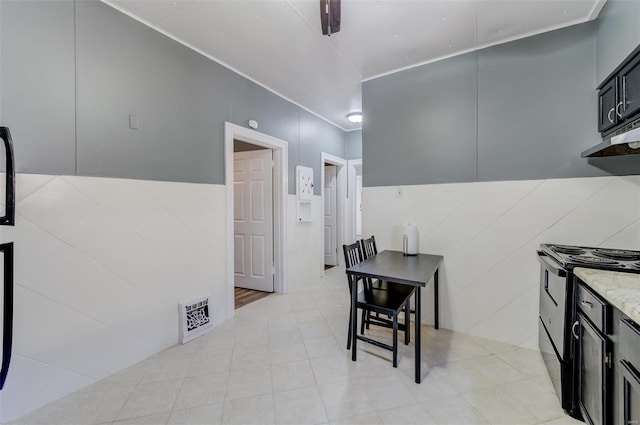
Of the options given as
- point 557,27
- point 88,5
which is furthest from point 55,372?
point 557,27

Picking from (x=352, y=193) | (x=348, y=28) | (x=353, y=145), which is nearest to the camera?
(x=348, y=28)

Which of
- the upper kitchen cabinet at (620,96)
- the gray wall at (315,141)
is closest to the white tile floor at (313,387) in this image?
the upper kitchen cabinet at (620,96)

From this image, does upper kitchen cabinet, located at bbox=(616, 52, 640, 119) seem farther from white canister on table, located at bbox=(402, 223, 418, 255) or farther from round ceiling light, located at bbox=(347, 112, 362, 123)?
round ceiling light, located at bbox=(347, 112, 362, 123)

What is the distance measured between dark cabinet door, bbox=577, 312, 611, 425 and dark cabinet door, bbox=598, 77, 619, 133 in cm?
131

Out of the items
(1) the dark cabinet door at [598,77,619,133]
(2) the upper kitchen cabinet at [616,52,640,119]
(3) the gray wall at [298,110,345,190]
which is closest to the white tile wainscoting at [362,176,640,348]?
(1) the dark cabinet door at [598,77,619,133]

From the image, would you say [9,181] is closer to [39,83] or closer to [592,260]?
[39,83]

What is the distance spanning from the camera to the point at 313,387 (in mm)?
1759

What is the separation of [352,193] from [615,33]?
11.8ft

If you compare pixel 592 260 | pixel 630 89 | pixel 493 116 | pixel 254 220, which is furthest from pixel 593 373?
pixel 254 220

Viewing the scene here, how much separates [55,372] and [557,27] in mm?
4169

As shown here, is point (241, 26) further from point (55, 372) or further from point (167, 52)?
point (55, 372)

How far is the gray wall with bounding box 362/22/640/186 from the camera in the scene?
6.75 feet

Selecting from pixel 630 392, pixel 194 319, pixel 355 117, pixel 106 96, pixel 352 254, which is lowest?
pixel 194 319

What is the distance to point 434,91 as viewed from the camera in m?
2.64
